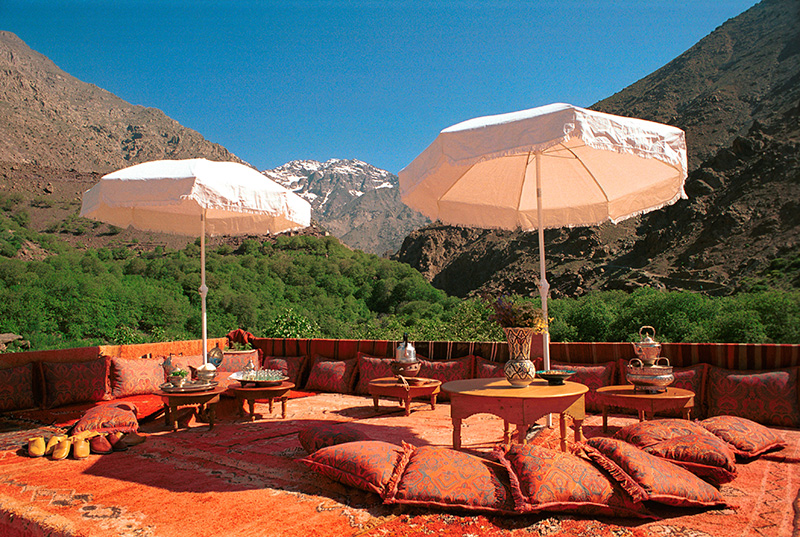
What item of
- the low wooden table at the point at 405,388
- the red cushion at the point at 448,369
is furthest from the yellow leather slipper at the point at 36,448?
the red cushion at the point at 448,369

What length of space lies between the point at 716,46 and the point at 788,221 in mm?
24454

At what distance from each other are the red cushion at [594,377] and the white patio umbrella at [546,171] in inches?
47.7

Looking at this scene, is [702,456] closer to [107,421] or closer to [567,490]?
[567,490]

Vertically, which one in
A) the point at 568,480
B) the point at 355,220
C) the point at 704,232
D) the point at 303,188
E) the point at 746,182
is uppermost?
the point at 303,188

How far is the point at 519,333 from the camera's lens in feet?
10.8

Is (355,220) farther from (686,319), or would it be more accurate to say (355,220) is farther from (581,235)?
(686,319)

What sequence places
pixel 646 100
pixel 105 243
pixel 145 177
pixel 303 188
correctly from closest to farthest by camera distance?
pixel 145 177 → pixel 105 243 → pixel 646 100 → pixel 303 188

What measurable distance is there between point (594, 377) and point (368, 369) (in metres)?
2.73

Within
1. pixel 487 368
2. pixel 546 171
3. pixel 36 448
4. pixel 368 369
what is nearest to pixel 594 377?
pixel 487 368

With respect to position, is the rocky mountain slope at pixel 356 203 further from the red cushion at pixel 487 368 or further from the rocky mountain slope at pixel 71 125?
the red cushion at pixel 487 368

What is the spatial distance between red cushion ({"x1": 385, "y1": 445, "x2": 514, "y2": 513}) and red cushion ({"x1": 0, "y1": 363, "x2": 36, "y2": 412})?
4770mm

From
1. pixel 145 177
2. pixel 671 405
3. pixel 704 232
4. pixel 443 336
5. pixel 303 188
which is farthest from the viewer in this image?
pixel 303 188

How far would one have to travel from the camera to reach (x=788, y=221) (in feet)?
79.5

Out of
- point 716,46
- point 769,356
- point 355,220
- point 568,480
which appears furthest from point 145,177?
point 355,220
